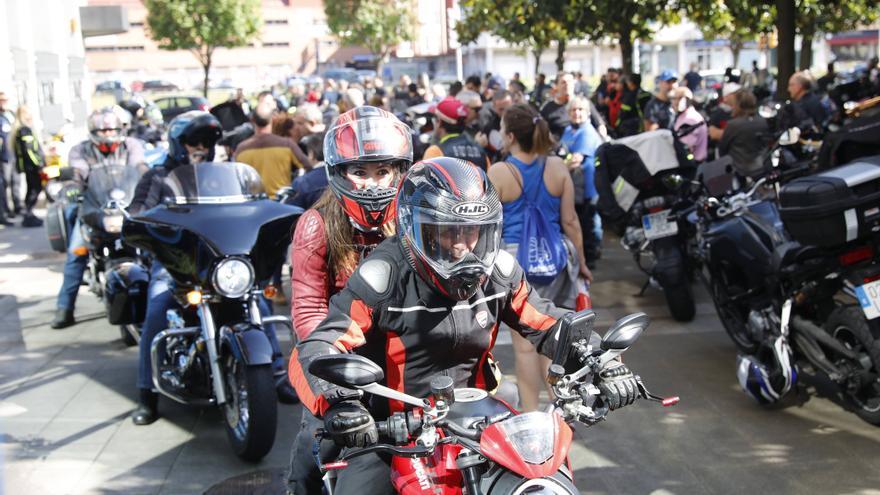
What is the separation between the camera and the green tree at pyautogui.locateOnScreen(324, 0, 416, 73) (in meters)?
58.1

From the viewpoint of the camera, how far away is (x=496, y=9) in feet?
57.1

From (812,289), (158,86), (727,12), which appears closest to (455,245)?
(812,289)

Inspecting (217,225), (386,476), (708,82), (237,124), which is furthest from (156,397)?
(708,82)

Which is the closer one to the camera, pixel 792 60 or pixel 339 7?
pixel 792 60

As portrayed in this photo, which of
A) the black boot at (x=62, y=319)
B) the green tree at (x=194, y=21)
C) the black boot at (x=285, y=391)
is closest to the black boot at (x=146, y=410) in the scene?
the black boot at (x=285, y=391)

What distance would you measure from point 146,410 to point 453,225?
152 inches

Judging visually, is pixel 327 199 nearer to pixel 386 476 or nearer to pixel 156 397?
pixel 386 476

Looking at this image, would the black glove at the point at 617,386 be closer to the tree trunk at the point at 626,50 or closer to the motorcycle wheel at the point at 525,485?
the motorcycle wheel at the point at 525,485

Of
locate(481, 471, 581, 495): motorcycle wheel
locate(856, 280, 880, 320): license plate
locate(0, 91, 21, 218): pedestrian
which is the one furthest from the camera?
locate(0, 91, 21, 218): pedestrian

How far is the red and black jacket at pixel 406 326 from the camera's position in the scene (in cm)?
A: 290

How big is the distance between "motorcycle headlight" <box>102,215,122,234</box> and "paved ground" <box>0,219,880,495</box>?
0.99m

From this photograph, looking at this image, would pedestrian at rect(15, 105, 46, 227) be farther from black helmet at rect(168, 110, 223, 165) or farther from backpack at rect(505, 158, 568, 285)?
backpack at rect(505, 158, 568, 285)

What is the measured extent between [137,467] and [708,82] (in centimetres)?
3307

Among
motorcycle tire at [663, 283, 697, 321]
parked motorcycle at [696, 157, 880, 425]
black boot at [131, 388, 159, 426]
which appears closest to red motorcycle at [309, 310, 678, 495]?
parked motorcycle at [696, 157, 880, 425]
